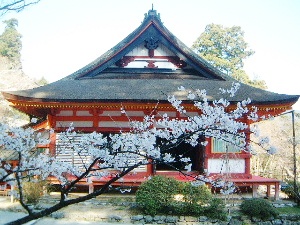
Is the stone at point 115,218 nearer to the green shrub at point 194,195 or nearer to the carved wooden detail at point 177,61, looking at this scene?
the green shrub at point 194,195

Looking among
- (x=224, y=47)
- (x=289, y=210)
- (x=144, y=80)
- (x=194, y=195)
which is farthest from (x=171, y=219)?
(x=224, y=47)

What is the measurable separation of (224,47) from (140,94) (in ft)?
89.8

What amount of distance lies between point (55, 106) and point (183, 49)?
228 inches

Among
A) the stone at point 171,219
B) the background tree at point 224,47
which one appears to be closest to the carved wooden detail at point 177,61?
the stone at point 171,219

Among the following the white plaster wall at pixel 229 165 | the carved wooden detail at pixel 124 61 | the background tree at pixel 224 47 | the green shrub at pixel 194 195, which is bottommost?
the green shrub at pixel 194 195

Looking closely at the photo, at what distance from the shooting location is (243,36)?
119 ft

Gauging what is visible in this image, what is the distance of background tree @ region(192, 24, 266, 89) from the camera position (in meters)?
35.1

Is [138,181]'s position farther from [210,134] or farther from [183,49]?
[210,134]

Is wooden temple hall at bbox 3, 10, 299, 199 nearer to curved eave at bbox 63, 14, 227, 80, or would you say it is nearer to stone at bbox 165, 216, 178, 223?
curved eave at bbox 63, 14, 227, 80

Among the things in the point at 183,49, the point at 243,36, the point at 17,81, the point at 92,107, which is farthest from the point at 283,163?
the point at 17,81

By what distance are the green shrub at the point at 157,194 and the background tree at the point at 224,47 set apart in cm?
2674

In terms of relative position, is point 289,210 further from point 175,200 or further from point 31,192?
point 31,192

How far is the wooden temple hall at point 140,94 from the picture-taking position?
34.9 feet

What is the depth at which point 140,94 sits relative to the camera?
11000mm
